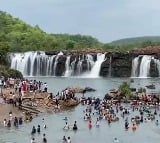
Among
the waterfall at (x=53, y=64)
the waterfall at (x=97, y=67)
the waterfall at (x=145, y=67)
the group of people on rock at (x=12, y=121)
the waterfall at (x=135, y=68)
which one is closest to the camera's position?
the group of people on rock at (x=12, y=121)

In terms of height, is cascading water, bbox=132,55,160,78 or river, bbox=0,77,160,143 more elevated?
cascading water, bbox=132,55,160,78

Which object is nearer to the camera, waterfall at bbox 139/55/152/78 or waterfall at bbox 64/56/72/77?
waterfall at bbox 139/55/152/78

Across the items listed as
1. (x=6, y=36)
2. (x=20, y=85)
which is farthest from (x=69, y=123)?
(x=6, y=36)

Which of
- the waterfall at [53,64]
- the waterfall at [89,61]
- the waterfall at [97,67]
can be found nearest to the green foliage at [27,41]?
the waterfall at [53,64]

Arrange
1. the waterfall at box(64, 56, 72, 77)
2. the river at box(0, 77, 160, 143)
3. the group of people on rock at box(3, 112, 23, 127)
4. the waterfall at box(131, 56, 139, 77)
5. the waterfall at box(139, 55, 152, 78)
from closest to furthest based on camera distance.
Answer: the river at box(0, 77, 160, 143) → the group of people on rock at box(3, 112, 23, 127) → the waterfall at box(139, 55, 152, 78) → the waterfall at box(131, 56, 139, 77) → the waterfall at box(64, 56, 72, 77)

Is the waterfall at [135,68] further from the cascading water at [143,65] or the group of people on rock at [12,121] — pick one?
the group of people on rock at [12,121]

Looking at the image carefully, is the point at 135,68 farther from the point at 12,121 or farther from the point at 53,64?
the point at 12,121

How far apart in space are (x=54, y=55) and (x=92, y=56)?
26.9 feet

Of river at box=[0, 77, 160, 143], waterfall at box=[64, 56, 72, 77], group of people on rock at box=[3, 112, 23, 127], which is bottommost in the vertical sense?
river at box=[0, 77, 160, 143]

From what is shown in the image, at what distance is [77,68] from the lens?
373 ft

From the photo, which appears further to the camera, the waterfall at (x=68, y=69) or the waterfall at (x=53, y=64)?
the waterfall at (x=68, y=69)

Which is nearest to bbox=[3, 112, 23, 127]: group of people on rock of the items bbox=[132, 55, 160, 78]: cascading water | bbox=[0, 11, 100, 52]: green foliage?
bbox=[132, 55, 160, 78]: cascading water

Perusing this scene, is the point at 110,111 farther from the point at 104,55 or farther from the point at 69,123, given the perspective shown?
the point at 104,55

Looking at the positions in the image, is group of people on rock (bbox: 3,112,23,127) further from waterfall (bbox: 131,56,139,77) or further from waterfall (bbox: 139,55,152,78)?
waterfall (bbox: 131,56,139,77)
